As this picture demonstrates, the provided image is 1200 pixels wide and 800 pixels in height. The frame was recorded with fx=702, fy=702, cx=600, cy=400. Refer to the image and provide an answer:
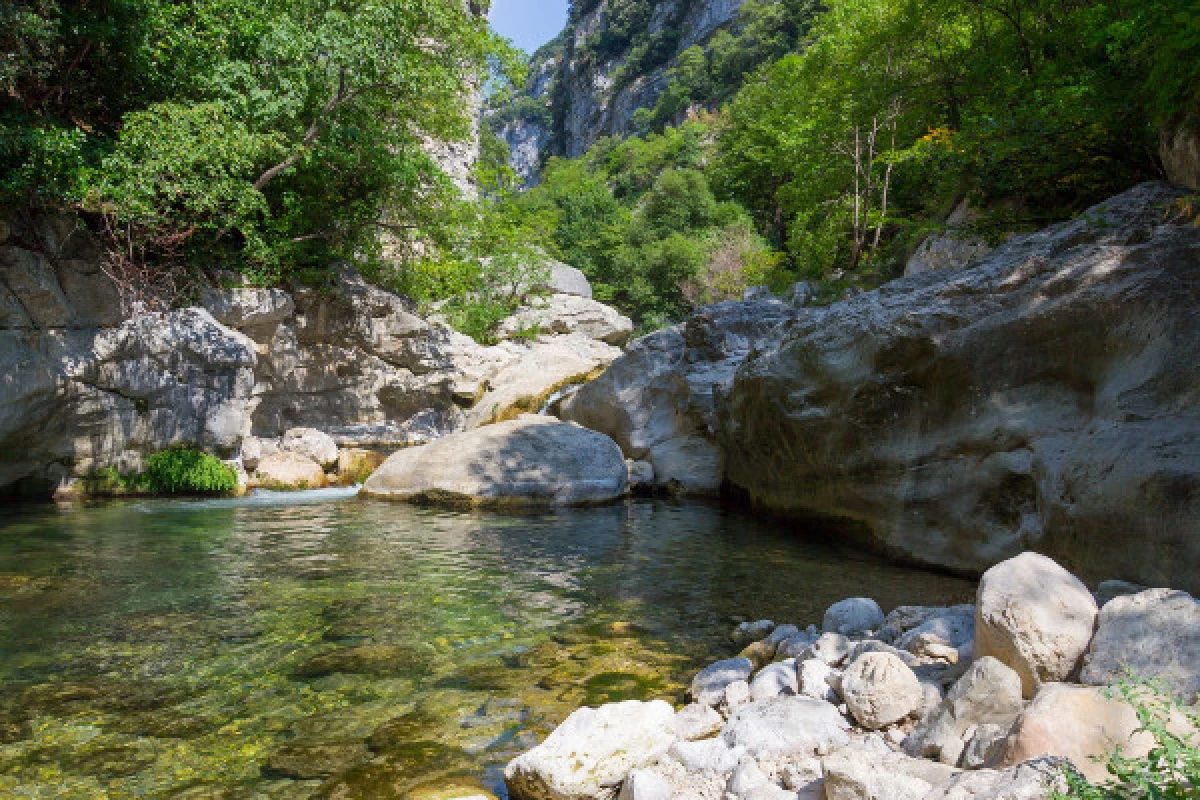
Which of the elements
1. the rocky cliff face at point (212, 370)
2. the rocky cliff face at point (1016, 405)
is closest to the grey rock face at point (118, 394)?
the rocky cliff face at point (212, 370)

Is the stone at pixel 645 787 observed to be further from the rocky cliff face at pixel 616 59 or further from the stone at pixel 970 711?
the rocky cliff face at pixel 616 59

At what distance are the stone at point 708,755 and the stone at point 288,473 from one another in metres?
13.0

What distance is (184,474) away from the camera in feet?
43.5

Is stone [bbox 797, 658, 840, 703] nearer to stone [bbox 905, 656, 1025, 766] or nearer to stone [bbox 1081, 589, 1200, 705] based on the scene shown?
stone [bbox 905, 656, 1025, 766]

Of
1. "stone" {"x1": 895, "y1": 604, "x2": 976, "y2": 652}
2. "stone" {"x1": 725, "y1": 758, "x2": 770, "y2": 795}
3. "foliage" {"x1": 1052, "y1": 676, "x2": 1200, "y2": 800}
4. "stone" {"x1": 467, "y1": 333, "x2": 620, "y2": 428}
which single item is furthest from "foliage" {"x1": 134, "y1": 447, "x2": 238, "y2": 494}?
"foliage" {"x1": 1052, "y1": 676, "x2": 1200, "y2": 800}

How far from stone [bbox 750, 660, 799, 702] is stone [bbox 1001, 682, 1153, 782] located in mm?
1428

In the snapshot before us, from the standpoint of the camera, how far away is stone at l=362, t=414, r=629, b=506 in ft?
40.0

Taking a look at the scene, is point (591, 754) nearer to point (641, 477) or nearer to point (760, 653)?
point (760, 653)

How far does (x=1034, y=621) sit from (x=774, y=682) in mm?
1409

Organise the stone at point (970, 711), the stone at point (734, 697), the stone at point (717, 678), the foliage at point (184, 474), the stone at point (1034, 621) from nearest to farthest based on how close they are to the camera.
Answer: the stone at point (970, 711) < the stone at point (1034, 621) < the stone at point (734, 697) < the stone at point (717, 678) < the foliage at point (184, 474)

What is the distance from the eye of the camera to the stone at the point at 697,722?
145 inches

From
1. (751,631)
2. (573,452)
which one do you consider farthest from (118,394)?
(751,631)

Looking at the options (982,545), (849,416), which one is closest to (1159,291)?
(982,545)

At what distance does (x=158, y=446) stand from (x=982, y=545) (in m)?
13.7
